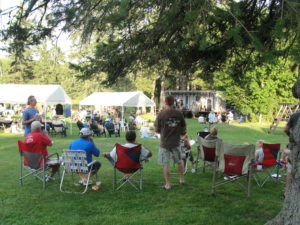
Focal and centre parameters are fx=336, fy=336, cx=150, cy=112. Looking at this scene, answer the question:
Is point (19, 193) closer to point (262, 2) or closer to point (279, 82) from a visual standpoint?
point (262, 2)

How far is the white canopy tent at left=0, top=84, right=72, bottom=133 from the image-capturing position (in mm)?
16812

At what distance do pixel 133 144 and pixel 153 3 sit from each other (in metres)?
2.30

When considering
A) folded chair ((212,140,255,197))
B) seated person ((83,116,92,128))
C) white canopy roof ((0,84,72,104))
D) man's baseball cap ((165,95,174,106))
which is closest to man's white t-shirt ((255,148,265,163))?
folded chair ((212,140,255,197))

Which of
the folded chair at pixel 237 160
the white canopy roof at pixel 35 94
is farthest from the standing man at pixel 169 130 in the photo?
the white canopy roof at pixel 35 94

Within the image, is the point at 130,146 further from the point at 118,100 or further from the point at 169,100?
the point at 118,100

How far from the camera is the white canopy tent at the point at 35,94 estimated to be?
16.8 m

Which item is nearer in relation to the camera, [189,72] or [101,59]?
[101,59]

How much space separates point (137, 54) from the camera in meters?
5.73

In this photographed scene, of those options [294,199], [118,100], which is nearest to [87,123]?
[118,100]

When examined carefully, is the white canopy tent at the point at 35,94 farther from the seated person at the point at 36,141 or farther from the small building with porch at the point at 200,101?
the small building with porch at the point at 200,101

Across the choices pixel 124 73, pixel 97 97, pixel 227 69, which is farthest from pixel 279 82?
pixel 124 73

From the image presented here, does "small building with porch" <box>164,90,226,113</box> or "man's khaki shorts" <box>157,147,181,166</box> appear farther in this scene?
"small building with porch" <box>164,90,226,113</box>

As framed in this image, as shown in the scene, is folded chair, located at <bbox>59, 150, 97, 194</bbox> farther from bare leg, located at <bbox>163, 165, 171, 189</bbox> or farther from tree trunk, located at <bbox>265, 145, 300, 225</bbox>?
tree trunk, located at <bbox>265, 145, 300, 225</bbox>

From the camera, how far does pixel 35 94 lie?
667 inches
